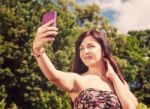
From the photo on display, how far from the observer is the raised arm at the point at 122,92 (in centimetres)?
404

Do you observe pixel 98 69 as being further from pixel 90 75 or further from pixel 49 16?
pixel 49 16

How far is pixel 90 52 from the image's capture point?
4250 mm

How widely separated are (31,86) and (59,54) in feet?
10.6

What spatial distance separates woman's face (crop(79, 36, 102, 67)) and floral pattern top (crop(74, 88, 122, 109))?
11.6 inches

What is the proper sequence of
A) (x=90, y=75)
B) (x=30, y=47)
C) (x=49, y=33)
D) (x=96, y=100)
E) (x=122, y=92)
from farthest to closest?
(x=30, y=47) → (x=90, y=75) → (x=122, y=92) → (x=96, y=100) → (x=49, y=33)

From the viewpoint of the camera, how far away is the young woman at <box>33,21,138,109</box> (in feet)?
12.7

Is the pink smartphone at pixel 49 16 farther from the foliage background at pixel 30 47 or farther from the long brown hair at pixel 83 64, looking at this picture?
the foliage background at pixel 30 47

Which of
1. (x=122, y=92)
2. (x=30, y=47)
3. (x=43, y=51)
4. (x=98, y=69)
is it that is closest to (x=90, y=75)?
(x=98, y=69)

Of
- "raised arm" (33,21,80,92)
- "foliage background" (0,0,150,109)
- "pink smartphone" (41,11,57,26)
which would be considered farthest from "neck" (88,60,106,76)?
"foliage background" (0,0,150,109)

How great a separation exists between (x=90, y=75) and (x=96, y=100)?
345mm

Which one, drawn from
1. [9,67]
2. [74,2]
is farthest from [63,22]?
[9,67]

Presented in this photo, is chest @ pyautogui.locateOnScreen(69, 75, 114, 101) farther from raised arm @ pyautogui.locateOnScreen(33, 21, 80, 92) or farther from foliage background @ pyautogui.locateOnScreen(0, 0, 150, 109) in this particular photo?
foliage background @ pyautogui.locateOnScreen(0, 0, 150, 109)

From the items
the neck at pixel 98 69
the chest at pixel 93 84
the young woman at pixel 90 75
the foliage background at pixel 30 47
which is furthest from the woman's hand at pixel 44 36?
Result: the foliage background at pixel 30 47

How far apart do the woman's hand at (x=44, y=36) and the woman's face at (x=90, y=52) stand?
0.48 meters
